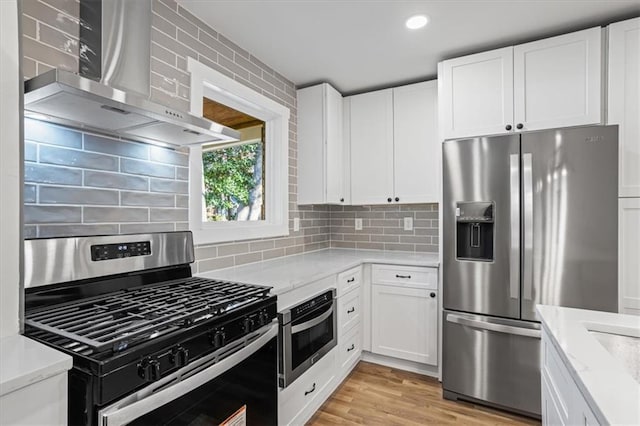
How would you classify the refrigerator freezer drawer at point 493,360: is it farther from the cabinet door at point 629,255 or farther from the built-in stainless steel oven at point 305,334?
the built-in stainless steel oven at point 305,334

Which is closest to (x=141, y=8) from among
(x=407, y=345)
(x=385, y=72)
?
(x=385, y=72)

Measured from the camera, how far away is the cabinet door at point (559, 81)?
6.51 ft

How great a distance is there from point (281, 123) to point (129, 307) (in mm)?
1964

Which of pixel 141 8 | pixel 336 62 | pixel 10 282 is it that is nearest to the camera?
pixel 10 282

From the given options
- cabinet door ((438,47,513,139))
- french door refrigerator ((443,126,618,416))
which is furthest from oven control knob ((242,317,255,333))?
cabinet door ((438,47,513,139))

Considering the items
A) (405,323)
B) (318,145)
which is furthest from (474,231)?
(318,145)

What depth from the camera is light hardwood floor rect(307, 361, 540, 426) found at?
203 centimetres

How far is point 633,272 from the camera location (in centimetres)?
188

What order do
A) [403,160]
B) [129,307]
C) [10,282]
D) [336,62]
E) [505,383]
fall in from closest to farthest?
[10,282]
[129,307]
[505,383]
[336,62]
[403,160]

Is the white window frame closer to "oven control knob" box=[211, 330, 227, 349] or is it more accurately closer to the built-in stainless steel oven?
the built-in stainless steel oven

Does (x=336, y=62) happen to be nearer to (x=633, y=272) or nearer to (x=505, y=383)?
(x=633, y=272)

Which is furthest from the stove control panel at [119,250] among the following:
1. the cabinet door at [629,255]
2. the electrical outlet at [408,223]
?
the cabinet door at [629,255]

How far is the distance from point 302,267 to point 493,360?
1.39m

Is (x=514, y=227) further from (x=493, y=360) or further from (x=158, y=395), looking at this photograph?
(x=158, y=395)
